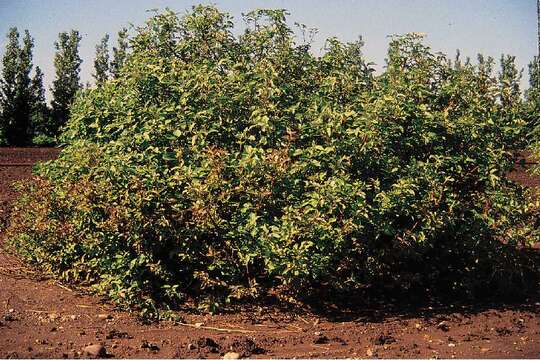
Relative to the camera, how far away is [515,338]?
4.65 meters

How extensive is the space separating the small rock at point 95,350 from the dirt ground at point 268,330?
0.14ft

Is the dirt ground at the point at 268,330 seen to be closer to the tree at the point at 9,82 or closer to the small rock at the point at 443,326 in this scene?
the small rock at the point at 443,326

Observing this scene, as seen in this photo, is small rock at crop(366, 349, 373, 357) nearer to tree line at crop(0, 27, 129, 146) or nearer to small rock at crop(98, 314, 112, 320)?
small rock at crop(98, 314, 112, 320)

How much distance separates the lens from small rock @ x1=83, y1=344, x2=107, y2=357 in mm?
4105

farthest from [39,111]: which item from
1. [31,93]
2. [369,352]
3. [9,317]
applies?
[369,352]

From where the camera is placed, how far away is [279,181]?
4953mm

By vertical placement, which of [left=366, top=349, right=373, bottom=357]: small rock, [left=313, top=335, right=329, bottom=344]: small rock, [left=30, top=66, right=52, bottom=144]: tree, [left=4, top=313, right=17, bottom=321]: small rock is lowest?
[left=366, top=349, right=373, bottom=357]: small rock

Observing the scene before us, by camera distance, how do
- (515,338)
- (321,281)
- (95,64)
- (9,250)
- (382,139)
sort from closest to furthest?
(515,338)
(382,139)
(321,281)
(9,250)
(95,64)

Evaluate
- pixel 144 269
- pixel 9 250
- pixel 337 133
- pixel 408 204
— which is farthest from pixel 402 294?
pixel 9 250

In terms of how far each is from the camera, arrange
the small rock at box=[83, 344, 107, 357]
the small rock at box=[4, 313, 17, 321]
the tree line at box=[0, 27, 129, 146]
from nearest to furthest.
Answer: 1. the small rock at box=[83, 344, 107, 357]
2. the small rock at box=[4, 313, 17, 321]
3. the tree line at box=[0, 27, 129, 146]

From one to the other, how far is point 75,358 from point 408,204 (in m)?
2.56

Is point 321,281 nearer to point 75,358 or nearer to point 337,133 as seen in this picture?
point 337,133

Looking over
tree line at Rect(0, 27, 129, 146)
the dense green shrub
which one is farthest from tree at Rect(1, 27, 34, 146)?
the dense green shrub

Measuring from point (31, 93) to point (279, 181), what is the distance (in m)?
24.7
